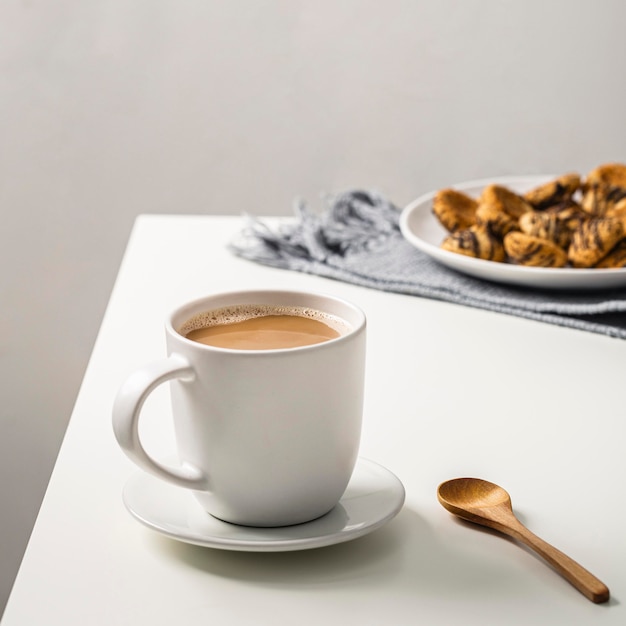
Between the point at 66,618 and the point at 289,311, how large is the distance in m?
0.21

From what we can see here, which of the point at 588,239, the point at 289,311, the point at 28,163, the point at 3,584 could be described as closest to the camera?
the point at 289,311

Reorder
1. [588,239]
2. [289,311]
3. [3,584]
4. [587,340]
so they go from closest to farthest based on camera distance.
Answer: [289,311] → [587,340] → [588,239] → [3,584]

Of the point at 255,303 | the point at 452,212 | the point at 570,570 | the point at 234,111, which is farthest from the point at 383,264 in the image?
the point at 234,111

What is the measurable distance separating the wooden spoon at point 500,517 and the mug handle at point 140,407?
15 cm

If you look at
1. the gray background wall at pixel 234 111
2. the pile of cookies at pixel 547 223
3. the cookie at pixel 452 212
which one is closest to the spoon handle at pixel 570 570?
the pile of cookies at pixel 547 223

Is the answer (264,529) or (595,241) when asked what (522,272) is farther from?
(264,529)

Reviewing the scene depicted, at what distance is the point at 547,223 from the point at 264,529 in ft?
2.05

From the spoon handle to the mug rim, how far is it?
5.4 inches

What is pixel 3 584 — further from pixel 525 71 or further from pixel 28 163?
pixel 525 71

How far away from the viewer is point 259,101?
235cm

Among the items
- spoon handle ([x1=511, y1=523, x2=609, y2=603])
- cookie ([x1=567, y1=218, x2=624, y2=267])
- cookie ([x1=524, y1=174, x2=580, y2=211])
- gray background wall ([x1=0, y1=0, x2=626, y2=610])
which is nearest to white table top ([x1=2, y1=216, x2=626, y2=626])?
spoon handle ([x1=511, y1=523, x2=609, y2=603])

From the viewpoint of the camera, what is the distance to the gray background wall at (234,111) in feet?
7.43

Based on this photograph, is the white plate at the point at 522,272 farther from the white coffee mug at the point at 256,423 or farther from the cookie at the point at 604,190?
the white coffee mug at the point at 256,423

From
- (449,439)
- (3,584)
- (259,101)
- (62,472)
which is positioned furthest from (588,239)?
(259,101)
